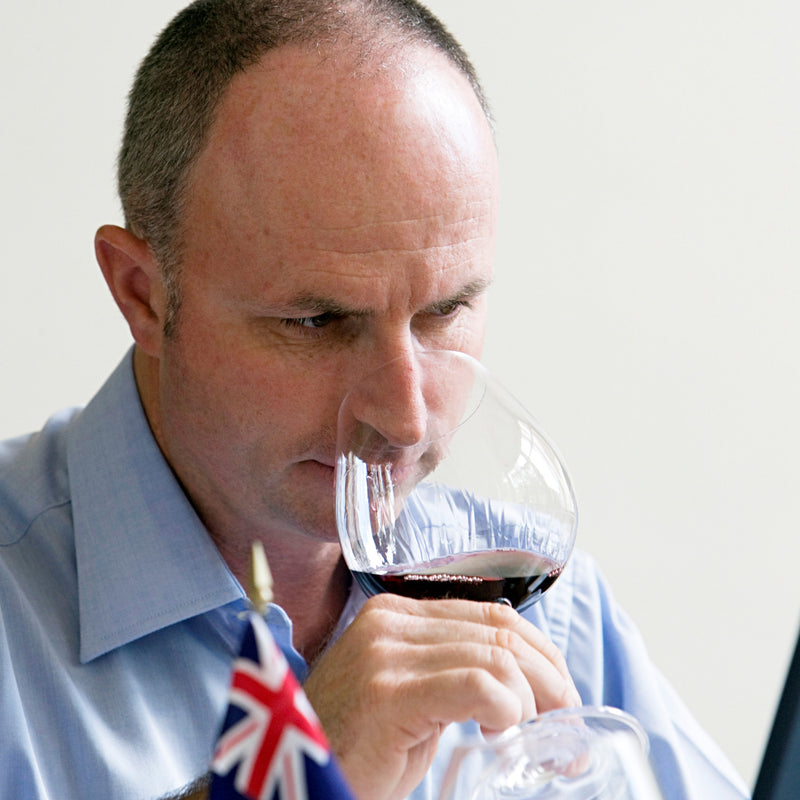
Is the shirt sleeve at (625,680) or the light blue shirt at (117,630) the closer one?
the light blue shirt at (117,630)

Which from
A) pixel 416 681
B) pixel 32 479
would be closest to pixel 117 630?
pixel 32 479

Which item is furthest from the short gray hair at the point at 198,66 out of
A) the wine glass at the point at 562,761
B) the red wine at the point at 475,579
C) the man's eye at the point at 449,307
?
the wine glass at the point at 562,761

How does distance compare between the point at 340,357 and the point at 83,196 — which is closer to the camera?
the point at 340,357

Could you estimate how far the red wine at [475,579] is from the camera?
886mm

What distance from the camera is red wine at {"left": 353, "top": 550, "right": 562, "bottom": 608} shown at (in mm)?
886

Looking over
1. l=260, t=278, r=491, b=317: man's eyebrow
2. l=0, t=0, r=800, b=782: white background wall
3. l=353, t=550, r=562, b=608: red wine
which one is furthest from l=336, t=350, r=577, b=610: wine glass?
l=0, t=0, r=800, b=782: white background wall

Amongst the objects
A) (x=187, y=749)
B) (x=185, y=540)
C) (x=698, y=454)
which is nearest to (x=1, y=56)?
(x=185, y=540)

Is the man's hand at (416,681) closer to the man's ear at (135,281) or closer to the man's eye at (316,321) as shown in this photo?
the man's eye at (316,321)

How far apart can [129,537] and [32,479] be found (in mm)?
136

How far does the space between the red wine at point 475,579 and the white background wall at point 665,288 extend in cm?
132

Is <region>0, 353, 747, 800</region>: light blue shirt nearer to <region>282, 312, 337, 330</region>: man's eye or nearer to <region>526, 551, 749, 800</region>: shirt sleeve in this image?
<region>526, 551, 749, 800</region>: shirt sleeve

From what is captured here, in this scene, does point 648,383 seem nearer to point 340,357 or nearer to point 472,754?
point 340,357

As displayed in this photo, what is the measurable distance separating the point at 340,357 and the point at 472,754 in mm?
574

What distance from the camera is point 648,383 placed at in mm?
2266
